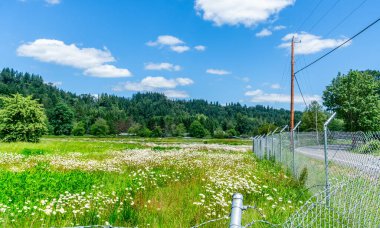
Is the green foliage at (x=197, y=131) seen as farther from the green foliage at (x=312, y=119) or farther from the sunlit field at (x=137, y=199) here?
the sunlit field at (x=137, y=199)

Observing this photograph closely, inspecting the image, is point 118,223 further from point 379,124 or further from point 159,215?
point 379,124

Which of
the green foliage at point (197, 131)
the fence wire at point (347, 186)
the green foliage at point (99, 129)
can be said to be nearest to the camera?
the fence wire at point (347, 186)

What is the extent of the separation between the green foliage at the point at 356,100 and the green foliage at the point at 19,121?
120 feet

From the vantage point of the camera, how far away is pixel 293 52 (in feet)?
96.8

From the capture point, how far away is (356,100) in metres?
41.9

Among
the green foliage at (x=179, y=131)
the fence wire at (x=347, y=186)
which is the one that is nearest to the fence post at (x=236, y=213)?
the fence wire at (x=347, y=186)

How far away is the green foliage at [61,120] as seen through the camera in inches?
4217

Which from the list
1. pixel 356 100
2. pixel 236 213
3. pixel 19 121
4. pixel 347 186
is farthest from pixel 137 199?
pixel 356 100

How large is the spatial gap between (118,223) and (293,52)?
2646 centimetres

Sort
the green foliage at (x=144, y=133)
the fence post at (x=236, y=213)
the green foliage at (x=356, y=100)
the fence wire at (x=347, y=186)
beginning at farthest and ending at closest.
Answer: the green foliage at (x=144, y=133) → the green foliage at (x=356, y=100) → the fence wire at (x=347, y=186) → the fence post at (x=236, y=213)

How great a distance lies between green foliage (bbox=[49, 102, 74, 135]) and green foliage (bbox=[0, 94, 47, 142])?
73.0 metres

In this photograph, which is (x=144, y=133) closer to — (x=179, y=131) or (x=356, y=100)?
(x=179, y=131)

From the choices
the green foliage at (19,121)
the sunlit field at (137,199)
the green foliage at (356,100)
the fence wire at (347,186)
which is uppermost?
the green foliage at (356,100)

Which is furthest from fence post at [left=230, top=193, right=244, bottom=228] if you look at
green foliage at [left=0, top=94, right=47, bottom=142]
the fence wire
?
green foliage at [left=0, top=94, right=47, bottom=142]
